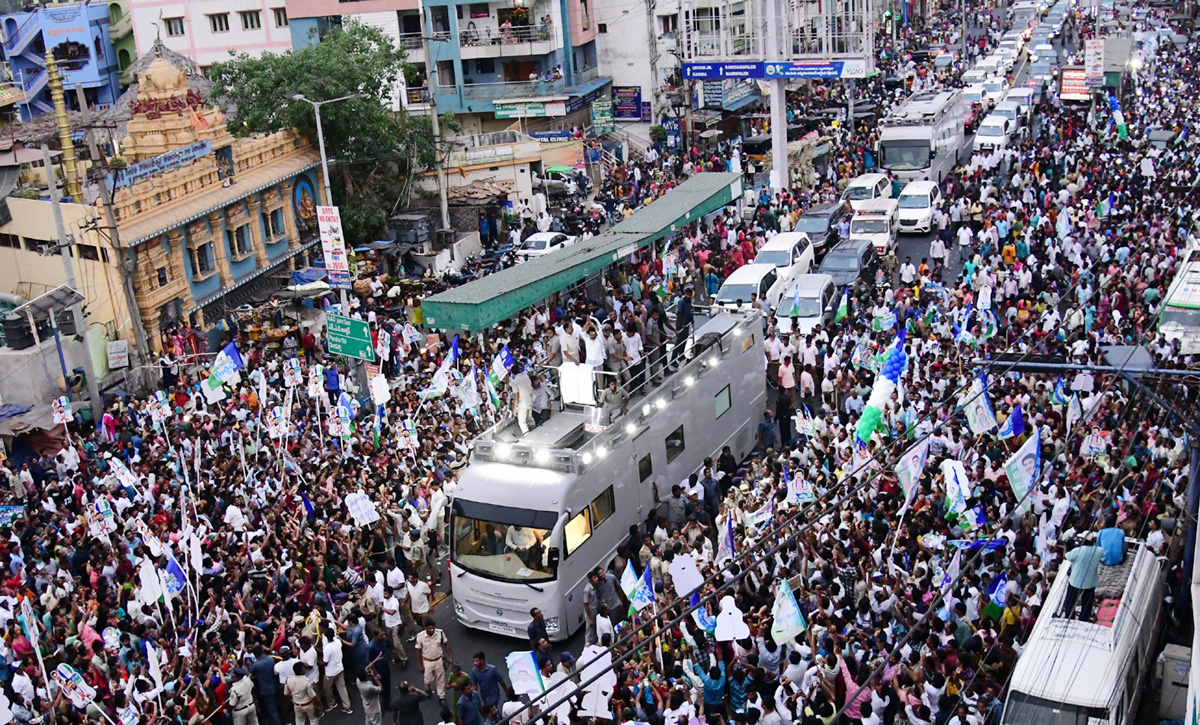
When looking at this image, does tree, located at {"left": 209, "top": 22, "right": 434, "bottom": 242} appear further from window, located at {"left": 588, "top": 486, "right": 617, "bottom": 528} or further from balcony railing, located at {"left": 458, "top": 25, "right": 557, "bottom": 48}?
window, located at {"left": 588, "top": 486, "right": 617, "bottom": 528}

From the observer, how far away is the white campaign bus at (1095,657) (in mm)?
11070

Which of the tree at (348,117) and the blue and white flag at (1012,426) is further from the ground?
the tree at (348,117)

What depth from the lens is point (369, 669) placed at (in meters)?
13.9

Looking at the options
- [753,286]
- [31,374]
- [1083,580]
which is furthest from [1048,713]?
[31,374]

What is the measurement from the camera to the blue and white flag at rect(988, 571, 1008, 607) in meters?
13.1

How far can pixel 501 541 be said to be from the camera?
50.4 ft

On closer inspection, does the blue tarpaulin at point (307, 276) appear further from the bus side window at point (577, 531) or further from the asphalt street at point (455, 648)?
the bus side window at point (577, 531)

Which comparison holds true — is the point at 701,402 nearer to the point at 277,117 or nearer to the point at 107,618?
the point at 107,618

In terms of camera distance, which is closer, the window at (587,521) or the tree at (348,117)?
the window at (587,521)

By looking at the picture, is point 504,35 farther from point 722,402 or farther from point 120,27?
point 722,402

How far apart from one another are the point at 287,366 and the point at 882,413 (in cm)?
996

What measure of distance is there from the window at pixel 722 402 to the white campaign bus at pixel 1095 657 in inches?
282

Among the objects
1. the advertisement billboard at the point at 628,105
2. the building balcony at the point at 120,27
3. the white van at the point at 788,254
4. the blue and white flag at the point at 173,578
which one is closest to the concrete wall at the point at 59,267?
the white van at the point at 788,254

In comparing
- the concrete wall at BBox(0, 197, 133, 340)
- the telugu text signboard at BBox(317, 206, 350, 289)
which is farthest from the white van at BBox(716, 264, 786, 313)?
the concrete wall at BBox(0, 197, 133, 340)
